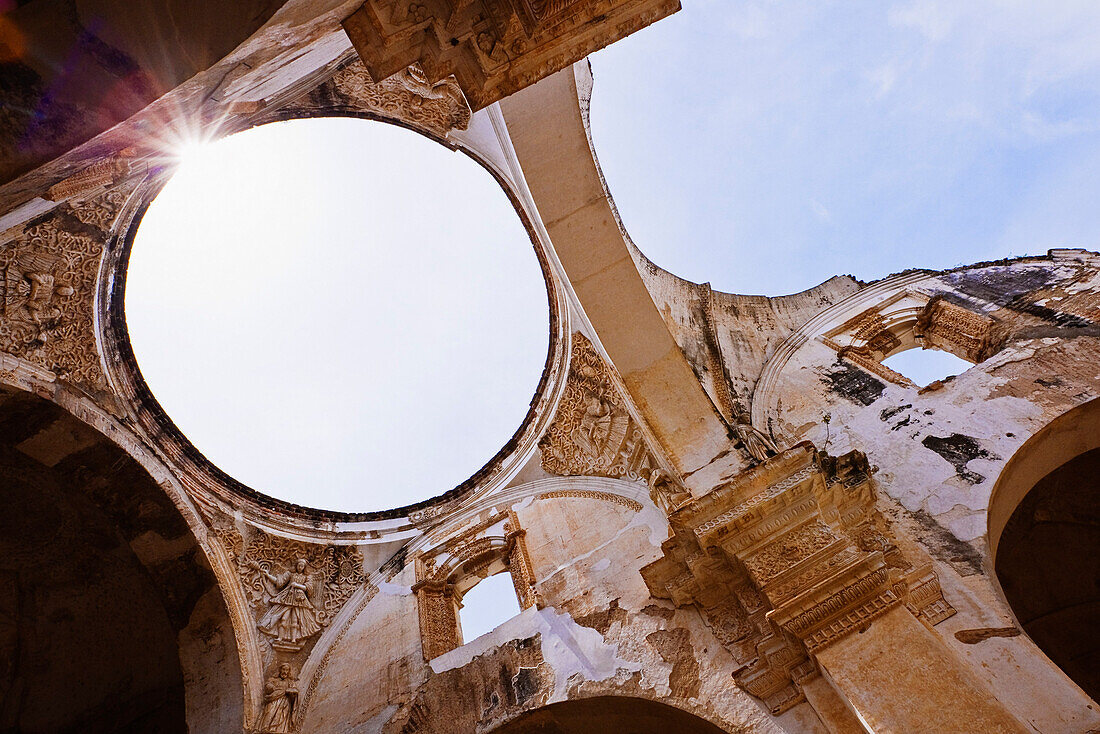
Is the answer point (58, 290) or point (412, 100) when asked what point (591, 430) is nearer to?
point (412, 100)

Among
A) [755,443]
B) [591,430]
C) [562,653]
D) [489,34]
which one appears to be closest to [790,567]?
[755,443]

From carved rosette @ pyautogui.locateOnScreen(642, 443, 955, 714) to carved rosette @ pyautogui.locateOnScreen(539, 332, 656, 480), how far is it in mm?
2040

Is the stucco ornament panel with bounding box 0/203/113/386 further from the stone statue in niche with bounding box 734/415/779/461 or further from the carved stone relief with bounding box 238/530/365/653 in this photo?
the stone statue in niche with bounding box 734/415/779/461

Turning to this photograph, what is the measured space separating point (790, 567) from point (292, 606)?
554cm

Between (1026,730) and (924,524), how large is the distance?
192cm

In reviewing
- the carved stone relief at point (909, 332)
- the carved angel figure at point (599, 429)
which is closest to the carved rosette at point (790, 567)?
the carved angel figure at point (599, 429)

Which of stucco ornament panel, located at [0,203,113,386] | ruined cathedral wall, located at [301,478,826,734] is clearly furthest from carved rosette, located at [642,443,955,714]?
stucco ornament panel, located at [0,203,113,386]

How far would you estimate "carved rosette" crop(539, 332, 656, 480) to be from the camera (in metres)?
7.14

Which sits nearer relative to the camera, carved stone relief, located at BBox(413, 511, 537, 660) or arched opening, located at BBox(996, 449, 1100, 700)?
arched opening, located at BBox(996, 449, 1100, 700)

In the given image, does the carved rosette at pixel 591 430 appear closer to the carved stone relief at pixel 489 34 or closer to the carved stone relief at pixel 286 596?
the carved stone relief at pixel 286 596

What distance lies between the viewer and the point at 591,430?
7.65 meters

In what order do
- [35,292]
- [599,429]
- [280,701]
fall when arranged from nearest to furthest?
[35,292] < [280,701] < [599,429]

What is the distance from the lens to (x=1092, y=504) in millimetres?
6809

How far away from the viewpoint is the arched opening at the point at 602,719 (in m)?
5.05
